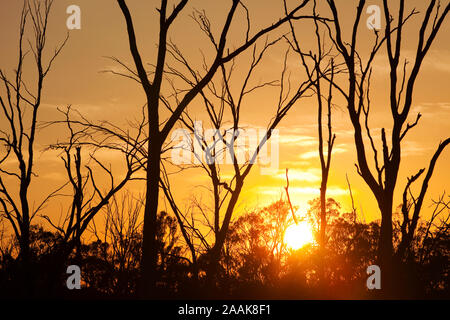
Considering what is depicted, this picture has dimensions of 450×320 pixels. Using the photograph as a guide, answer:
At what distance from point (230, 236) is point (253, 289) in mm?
17114

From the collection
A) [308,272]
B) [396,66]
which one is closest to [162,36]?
[396,66]

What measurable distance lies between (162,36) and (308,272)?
521 inches

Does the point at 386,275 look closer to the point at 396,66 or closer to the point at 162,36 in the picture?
the point at 396,66

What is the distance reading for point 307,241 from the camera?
88.8 feet

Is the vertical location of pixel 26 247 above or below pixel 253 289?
above

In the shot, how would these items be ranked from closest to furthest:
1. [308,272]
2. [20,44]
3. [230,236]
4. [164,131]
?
[164,131]
[20,44]
[308,272]
[230,236]

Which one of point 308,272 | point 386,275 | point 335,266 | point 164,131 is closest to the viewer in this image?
point 164,131

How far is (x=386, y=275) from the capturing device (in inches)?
341

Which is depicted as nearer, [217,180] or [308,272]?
[217,180]

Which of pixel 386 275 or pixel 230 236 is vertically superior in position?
pixel 230 236

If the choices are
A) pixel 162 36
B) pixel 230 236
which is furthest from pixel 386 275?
pixel 230 236
